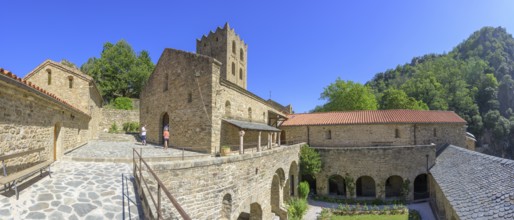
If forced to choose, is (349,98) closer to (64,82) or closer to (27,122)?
(64,82)

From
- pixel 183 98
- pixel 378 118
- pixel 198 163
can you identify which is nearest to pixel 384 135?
pixel 378 118

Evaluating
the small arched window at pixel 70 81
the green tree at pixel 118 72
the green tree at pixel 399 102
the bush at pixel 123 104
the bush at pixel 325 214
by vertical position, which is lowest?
the bush at pixel 325 214

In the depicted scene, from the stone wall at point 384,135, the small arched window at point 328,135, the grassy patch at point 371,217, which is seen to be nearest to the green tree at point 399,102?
the stone wall at point 384,135

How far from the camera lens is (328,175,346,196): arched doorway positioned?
23986mm

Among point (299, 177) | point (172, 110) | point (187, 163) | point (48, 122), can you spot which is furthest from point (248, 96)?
point (48, 122)

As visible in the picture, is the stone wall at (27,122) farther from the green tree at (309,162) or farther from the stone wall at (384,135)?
the stone wall at (384,135)

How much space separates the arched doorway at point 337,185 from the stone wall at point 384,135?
3.21 metres

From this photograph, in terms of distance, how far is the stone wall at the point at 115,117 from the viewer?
2556cm

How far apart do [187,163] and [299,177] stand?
14.4 metres

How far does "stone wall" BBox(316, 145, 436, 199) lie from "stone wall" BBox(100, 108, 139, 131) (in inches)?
861

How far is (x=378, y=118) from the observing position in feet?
78.6

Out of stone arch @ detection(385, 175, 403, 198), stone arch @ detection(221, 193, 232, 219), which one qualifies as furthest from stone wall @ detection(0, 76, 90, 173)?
stone arch @ detection(385, 175, 403, 198)

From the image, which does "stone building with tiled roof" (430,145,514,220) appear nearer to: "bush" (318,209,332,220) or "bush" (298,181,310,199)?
"bush" (318,209,332,220)

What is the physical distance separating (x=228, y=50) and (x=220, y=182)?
2444cm
